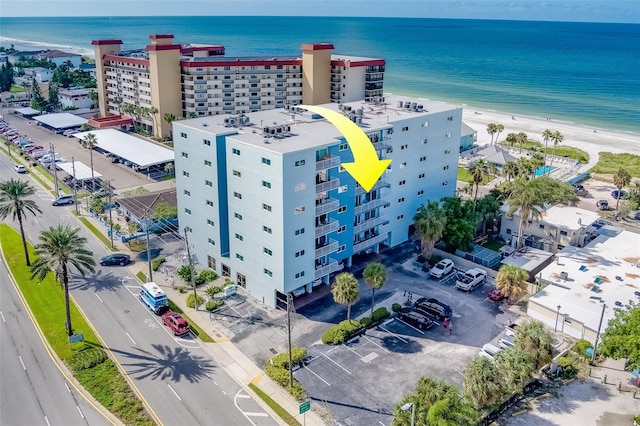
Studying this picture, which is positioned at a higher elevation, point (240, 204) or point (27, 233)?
point (240, 204)

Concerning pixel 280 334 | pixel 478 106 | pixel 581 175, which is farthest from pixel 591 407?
pixel 478 106

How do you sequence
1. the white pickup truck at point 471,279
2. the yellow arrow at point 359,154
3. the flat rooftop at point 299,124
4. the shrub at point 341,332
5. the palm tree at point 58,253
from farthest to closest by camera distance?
1. the white pickup truck at point 471,279
2. the yellow arrow at point 359,154
3. the flat rooftop at point 299,124
4. the shrub at point 341,332
5. the palm tree at point 58,253

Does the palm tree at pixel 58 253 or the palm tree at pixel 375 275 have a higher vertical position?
the palm tree at pixel 58 253

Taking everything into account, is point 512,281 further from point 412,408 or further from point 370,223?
point 412,408

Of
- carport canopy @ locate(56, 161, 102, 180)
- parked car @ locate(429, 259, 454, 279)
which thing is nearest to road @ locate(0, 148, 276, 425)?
parked car @ locate(429, 259, 454, 279)

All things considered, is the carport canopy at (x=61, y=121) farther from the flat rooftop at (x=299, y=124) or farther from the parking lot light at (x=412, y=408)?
the parking lot light at (x=412, y=408)

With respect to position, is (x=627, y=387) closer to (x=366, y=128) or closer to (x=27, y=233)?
(x=366, y=128)

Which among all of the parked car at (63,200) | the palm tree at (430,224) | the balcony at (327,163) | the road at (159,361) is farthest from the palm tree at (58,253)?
the parked car at (63,200)
